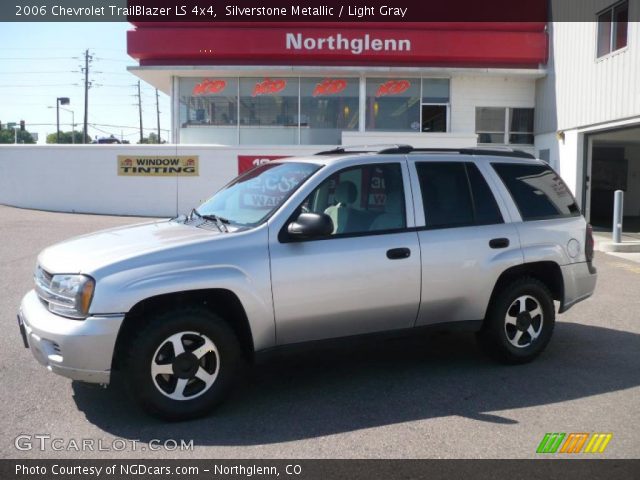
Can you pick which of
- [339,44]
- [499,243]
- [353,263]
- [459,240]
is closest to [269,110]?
[339,44]

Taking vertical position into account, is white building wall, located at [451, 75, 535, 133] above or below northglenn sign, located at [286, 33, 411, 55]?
below

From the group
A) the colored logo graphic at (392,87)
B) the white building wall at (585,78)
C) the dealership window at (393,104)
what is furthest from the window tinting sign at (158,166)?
the white building wall at (585,78)

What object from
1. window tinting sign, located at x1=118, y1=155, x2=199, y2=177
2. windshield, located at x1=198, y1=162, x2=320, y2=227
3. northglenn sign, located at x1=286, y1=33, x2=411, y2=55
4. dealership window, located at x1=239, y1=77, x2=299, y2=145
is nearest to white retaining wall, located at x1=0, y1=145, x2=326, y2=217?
window tinting sign, located at x1=118, y1=155, x2=199, y2=177

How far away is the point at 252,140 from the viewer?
2311cm

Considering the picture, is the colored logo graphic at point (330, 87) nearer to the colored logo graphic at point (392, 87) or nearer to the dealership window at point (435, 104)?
the colored logo graphic at point (392, 87)

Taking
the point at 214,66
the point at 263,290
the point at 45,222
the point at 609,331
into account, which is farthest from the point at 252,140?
the point at 263,290

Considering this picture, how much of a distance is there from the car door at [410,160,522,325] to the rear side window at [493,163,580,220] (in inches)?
10.1

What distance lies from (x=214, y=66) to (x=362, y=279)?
18665mm

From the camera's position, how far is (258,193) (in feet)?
16.8

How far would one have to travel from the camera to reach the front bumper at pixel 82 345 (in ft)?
13.0

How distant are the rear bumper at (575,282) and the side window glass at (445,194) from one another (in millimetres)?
1188

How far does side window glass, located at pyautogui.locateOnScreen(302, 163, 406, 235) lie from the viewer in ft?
15.9

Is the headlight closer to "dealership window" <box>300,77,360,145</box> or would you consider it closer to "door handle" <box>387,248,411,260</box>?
"door handle" <box>387,248,411,260</box>

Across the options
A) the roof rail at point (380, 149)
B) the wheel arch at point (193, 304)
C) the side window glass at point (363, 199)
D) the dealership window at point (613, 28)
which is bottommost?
the wheel arch at point (193, 304)
